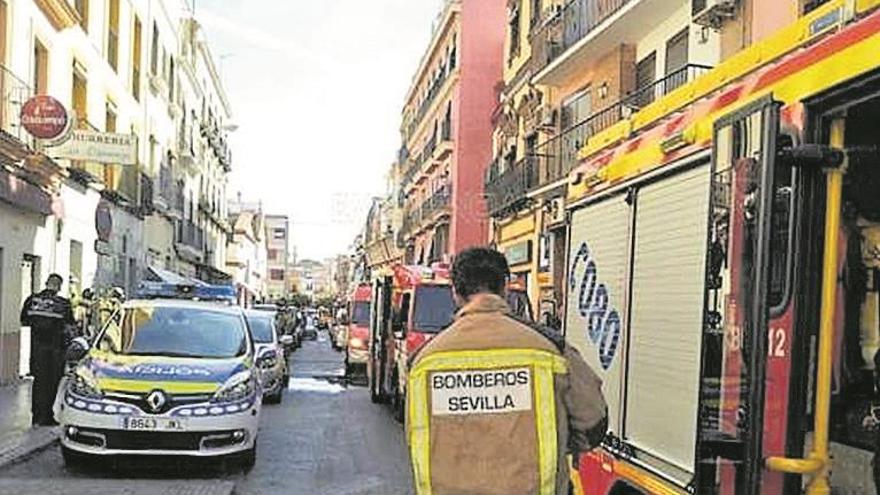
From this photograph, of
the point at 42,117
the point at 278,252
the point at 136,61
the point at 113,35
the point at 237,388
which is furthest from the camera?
the point at 278,252

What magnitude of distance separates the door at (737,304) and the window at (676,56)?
48.3 feet

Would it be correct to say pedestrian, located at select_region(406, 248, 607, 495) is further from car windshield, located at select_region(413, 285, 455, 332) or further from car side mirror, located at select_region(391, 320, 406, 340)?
car side mirror, located at select_region(391, 320, 406, 340)

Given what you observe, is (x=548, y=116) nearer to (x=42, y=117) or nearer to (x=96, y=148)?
(x=96, y=148)

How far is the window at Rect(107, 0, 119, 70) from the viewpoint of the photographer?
28219 millimetres

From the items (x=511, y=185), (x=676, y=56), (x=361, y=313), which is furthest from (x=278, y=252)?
(x=676, y=56)

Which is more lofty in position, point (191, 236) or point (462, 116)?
point (462, 116)

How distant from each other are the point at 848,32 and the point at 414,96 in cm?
6032

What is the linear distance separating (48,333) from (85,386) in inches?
115

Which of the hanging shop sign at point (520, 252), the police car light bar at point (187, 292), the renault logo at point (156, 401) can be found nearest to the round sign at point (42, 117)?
the police car light bar at point (187, 292)

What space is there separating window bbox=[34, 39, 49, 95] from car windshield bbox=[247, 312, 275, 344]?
19.4 ft

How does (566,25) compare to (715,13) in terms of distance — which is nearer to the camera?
(715,13)

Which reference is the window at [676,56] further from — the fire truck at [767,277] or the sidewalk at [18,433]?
the fire truck at [767,277]

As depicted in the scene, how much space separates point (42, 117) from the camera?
1912 cm

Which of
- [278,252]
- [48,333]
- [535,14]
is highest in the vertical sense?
[535,14]
